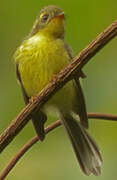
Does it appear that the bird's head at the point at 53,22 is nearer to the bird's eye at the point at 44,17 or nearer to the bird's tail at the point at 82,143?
the bird's eye at the point at 44,17

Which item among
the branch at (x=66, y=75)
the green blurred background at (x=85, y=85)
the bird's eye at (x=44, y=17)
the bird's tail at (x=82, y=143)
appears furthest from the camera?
the bird's eye at (x=44, y=17)

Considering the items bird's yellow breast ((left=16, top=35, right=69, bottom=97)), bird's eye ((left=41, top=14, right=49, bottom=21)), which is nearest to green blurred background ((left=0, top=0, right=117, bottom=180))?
bird's yellow breast ((left=16, top=35, right=69, bottom=97))

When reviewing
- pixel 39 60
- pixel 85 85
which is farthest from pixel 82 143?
pixel 85 85

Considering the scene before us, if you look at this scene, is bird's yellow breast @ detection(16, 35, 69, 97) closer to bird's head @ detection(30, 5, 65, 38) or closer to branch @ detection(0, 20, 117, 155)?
bird's head @ detection(30, 5, 65, 38)

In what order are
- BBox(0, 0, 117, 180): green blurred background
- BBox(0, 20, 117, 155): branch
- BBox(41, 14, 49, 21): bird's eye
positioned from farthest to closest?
1. BBox(41, 14, 49, 21): bird's eye
2. BBox(0, 0, 117, 180): green blurred background
3. BBox(0, 20, 117, 155): branch

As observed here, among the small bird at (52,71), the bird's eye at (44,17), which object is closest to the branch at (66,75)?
the small bird at (52,71)

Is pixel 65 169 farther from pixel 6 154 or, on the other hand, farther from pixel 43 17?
pixel 43 17

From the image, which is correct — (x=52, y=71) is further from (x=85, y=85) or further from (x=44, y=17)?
(x=85, y=85)
